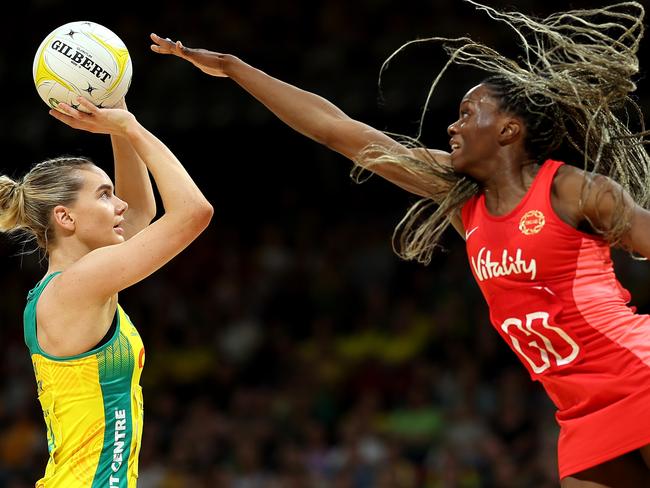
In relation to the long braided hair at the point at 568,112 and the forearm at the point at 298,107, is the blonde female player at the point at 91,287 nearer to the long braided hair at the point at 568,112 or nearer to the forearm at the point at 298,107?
the forearm at the point at 298,107

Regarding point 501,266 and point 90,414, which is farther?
point 90,414

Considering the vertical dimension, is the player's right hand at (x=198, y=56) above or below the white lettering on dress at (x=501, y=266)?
above

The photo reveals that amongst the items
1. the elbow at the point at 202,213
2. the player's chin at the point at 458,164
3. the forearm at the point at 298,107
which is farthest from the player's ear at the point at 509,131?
the elbow at the point at 202,213

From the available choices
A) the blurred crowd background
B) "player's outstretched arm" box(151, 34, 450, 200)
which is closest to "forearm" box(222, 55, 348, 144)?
"player's outstretched arm" box(151, 34, 450, 200)

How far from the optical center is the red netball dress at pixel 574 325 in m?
3.25

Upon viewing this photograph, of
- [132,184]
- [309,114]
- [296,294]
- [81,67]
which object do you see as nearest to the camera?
[81,67]

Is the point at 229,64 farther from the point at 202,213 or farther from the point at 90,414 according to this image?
the point at 90,414

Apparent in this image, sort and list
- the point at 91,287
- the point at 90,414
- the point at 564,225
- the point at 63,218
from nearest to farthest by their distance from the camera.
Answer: the point at 564,225, the point at 91,287, the point at 90,414, the point at 63,218

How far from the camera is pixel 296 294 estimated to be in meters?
10.4

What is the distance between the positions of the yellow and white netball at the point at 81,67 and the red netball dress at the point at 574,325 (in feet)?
5.10

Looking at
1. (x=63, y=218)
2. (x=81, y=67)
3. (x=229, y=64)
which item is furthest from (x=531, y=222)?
(x=81, y=67)

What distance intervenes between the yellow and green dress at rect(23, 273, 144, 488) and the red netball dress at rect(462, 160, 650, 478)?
135 centimetres

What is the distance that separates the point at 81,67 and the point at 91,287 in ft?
2.89

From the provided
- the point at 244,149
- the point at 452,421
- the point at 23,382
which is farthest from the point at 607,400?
the point at 244,149
